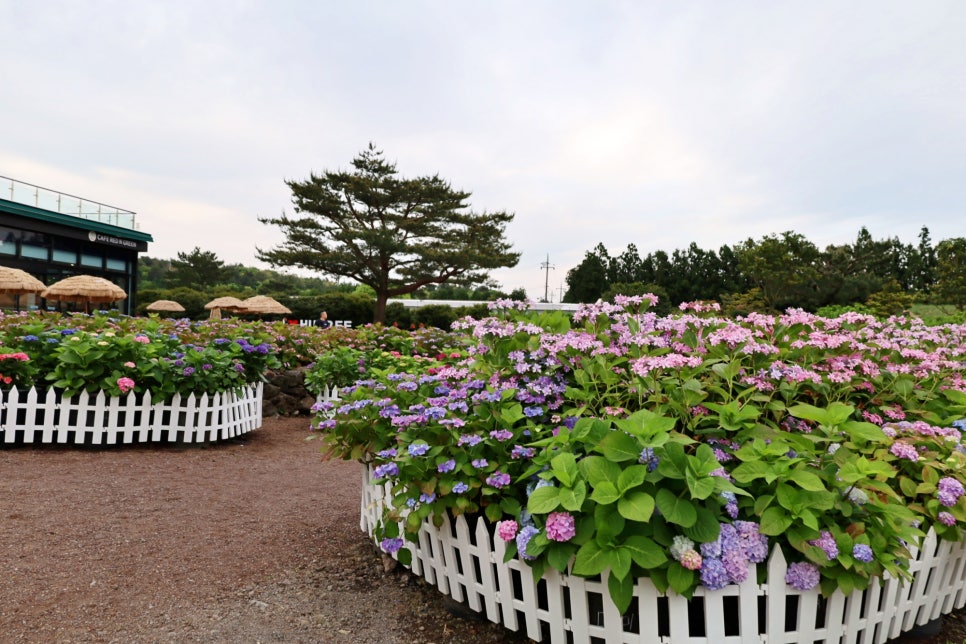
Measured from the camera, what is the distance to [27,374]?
5188 millimetres

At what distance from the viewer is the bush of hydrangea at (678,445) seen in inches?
70.4

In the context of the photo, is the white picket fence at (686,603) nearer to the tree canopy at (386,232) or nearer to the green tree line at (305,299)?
the green tree line at (305,299)

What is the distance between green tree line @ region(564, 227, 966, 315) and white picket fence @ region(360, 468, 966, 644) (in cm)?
448

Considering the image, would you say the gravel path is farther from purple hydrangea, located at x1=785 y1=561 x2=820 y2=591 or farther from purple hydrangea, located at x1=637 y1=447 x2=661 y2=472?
purple hydrangea, located at x1=785 y1=561 x2=820 y2=591

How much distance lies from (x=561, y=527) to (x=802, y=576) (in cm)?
77

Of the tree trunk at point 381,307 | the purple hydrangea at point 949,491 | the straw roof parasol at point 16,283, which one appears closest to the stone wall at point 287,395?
the purple hydrangea at point 949,491

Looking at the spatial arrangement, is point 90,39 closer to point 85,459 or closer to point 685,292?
point 85,459

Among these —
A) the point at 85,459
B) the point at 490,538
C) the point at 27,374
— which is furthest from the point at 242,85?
the point at 490,538

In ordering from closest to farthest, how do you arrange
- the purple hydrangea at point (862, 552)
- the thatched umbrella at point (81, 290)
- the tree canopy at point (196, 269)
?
the purple hydrangea at point (862, 552), the thatched umbrella at point (81, 290), the tree canopy at point (196, 269)

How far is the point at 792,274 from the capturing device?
30141 mm

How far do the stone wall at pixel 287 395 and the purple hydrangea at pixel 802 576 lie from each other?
273 inches

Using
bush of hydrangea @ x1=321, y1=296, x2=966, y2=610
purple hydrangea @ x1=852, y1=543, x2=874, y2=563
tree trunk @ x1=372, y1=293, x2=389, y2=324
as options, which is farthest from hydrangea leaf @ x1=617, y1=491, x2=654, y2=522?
tree trunk @ x1=372, y1=293, x2=389, y2=324

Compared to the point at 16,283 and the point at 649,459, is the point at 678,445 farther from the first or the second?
the point at 16,283

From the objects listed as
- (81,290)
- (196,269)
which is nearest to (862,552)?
(81,290)
